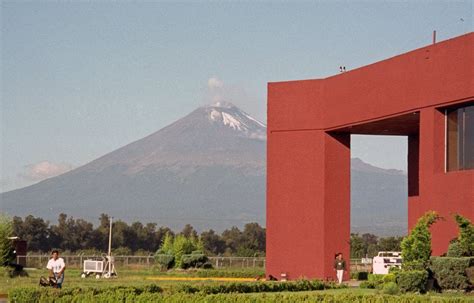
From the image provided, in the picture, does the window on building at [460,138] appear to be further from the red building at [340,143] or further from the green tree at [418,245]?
the green tree at [418,245]

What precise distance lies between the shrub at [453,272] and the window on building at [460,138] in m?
4.36

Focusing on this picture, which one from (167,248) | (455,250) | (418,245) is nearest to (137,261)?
(167,248)

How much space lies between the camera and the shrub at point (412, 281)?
91.7ft

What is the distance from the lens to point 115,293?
2450 centimetres

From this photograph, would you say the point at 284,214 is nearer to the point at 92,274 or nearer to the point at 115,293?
the point at 92,274

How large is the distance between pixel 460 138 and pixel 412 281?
627 centimetres

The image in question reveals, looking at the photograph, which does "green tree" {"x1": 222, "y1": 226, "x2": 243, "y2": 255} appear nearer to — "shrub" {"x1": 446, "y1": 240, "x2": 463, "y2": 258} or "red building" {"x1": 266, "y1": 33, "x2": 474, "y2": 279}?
"red building" {"x1": 266, "y1": 33, "x2": 474, "y2": 279}

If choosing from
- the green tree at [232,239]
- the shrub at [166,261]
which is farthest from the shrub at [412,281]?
the green tree at [232,239]

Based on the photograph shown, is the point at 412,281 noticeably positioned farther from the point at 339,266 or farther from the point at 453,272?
the point at 339,266

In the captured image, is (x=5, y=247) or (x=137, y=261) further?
(x=137, y=261)

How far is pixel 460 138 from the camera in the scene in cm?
3250

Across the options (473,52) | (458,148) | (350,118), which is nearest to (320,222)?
(350,118)

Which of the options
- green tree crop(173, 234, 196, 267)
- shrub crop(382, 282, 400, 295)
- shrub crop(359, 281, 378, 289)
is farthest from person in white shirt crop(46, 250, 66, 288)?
green tree crop(173, 234, 196, 267)

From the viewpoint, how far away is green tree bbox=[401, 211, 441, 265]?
2920cm
